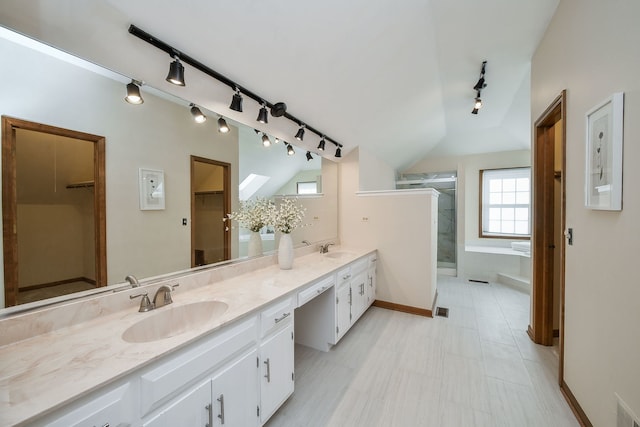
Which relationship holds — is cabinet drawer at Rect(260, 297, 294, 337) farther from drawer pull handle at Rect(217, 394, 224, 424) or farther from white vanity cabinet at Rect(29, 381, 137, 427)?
white vanity cabinet at Rect(29, 381, 137, 427)

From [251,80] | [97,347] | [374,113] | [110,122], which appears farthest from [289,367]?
[374,113]

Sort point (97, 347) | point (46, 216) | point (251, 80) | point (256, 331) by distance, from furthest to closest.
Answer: point (251, 80) < point (256, 331) < point (46, 216) < point (97, 347)

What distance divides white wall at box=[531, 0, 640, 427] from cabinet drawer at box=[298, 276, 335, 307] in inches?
66.9

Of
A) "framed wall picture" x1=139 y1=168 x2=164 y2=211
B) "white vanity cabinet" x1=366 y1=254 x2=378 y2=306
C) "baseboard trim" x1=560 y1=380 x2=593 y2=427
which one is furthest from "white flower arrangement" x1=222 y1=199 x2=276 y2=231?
"baseboard trim" x1=560 y1=380 x2=593 y2=427

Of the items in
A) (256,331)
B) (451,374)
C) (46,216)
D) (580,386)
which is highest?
(46,216)

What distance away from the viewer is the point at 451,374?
2.04 m

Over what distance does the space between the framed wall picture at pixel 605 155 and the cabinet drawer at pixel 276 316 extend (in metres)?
1.85

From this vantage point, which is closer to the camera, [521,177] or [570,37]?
[570,37]

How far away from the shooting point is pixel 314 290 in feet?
6.44

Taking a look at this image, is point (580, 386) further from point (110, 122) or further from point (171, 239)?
point (110, 122)

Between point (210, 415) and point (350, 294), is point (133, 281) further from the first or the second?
point (350, 294)

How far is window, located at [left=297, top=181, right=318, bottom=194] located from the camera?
123 inches

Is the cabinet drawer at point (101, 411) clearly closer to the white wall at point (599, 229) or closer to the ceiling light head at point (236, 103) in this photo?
the ceiling light head at point (236, 103)

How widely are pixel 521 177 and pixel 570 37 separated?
3967 millimetres
